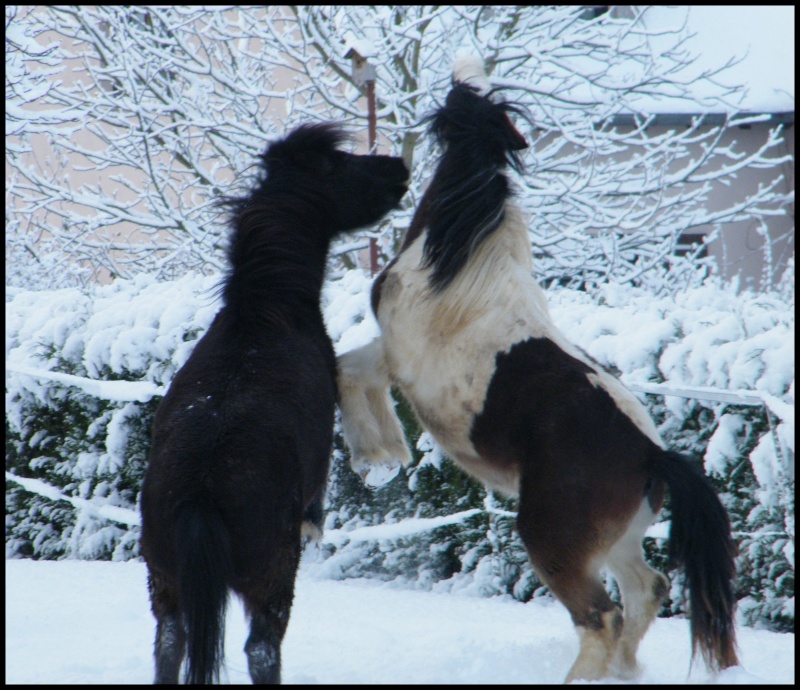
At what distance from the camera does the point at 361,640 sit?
12.6 feet

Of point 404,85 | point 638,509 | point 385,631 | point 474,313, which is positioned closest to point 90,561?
point 385,631

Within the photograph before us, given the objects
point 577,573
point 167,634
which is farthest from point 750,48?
point 167,634

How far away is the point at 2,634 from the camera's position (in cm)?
347

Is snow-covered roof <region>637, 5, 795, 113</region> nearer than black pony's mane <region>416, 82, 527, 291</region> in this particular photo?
No

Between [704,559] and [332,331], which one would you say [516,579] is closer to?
[332,331]

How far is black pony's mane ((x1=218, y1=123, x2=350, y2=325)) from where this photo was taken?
3.24 meters

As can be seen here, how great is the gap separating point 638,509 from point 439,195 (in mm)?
1473

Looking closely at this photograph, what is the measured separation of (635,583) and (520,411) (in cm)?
77

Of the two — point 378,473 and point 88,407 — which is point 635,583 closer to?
point 378,473

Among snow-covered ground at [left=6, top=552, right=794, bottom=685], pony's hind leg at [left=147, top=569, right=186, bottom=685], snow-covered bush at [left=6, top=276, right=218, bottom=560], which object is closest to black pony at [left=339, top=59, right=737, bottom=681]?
snow-covered ground at [left=6, top=552, right=794, bottom=685]

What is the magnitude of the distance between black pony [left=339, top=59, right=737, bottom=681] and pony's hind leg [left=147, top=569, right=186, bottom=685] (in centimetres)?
106

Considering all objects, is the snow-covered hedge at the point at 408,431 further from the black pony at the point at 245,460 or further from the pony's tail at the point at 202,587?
the pony's tail at the point at 202,587

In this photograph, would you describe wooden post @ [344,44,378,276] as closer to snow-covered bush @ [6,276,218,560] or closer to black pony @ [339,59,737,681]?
snow-covered bush @ [6,276,218,560]

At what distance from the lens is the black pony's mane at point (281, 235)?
127 inches
